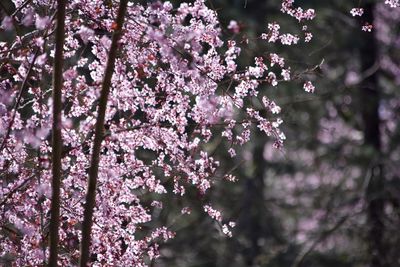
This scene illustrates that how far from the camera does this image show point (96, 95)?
17.2 feet

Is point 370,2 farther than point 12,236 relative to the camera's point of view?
Yes

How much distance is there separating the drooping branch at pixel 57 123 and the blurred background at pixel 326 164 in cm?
751

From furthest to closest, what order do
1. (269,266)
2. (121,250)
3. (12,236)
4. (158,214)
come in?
(158,214), (269,266), (121,250), (12,236)

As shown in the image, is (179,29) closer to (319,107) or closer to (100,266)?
(100,266)

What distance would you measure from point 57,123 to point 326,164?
36.5 feet

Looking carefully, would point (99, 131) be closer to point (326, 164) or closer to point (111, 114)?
point (111, 114)

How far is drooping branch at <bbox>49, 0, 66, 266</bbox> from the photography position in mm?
4605

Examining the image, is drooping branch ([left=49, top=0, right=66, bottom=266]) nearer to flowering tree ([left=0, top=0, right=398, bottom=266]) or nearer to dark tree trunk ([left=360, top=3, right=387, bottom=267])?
flowering tree ([left=0, top=0, right=398, bottom=266])

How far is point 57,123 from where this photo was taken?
4609mm

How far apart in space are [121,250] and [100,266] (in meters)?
0.44

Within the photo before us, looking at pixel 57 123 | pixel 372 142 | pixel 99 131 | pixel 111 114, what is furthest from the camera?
pixel 372 142

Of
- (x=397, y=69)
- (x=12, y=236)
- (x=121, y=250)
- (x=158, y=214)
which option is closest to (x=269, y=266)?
→ (x=158, y=214)

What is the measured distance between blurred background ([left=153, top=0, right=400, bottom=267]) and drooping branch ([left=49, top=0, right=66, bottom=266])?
751 centimetres

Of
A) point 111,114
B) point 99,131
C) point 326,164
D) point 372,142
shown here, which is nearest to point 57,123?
point 99,131
